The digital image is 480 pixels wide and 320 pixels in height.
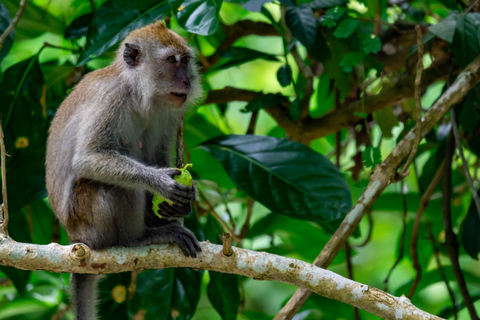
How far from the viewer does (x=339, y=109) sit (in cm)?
460

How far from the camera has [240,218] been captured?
212 inches

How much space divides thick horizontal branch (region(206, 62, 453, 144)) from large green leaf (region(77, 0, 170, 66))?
88 cm

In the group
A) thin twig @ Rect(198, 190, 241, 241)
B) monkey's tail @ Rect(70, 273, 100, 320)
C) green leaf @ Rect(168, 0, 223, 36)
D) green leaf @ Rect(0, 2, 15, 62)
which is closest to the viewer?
green leaf @ Rect(168, 0, 223, 36)

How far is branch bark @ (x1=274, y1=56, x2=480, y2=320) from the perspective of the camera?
3.13 metres

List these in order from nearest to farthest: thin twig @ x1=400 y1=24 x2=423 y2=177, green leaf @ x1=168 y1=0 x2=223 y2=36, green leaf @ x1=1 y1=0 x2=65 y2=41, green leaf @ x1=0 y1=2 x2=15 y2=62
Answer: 1. thin twig @ x1=400 y1=24 x2=423 y2=177
2. green leaf @ x1=168 y1=0 x2=223 y2=36
3. green leaf @ x1=0 y1=2 x2=15 y2=62
4. green leaf @ x1=1 y1=0 x2=65 y2=41

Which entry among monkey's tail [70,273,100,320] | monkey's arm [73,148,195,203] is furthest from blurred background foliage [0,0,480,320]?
monkey's arm [73,148,195,203]

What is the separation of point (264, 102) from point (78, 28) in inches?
59.9

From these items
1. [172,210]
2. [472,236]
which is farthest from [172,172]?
[472,236]

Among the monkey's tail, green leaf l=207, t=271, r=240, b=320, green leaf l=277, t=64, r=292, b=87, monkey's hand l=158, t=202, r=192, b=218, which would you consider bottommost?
green leaf l=207, t=271, r=240, b=320

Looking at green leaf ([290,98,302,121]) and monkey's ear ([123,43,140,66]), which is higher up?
monkey's ear ([123,43,140,66])

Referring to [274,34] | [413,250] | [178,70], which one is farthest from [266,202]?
[274,34]

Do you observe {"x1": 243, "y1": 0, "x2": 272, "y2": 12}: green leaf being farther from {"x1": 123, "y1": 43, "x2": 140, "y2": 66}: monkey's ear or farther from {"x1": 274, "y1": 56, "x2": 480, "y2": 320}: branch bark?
{"x1": 274, "y1": 56, "x2": 480, "y2": 320}: branch bark

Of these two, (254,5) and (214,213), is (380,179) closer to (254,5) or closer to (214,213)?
(254,5)

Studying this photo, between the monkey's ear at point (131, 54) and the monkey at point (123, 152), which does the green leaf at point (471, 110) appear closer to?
the monkey at point (123, 152)
